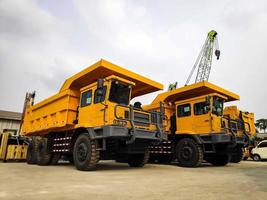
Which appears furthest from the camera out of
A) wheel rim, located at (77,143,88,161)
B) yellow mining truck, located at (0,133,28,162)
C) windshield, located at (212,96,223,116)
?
yellow mining truck, located at (0,133,28,162)

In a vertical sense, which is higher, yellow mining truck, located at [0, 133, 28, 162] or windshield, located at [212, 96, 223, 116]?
windshield, located at [212, 96, 223, 116]

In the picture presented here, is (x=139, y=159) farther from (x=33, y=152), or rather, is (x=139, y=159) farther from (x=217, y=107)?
(x=33, y=152)

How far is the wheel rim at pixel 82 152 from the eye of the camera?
6844 millimetres

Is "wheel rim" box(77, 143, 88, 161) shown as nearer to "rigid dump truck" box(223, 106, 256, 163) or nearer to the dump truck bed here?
the dump truck bed

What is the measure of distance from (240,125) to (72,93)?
7.31 meters

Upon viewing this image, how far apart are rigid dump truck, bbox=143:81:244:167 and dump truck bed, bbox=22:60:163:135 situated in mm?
1131

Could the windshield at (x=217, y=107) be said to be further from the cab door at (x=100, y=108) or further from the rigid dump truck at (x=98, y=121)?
the cab door at (x=100, y=108)

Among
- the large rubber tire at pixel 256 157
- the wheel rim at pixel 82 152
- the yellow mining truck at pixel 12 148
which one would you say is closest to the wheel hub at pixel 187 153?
the wheel rim at pixel 82 152

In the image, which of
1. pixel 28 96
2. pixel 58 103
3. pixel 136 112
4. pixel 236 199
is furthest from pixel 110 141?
pixel 28 96

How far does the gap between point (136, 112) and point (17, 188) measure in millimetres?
4000

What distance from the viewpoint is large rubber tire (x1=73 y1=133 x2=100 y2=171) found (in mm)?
6605

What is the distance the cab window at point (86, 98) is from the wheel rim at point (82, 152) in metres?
1.44

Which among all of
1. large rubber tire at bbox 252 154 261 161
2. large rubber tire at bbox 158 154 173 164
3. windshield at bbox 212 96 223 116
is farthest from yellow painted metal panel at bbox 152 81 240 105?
large rubber tire at bbox 252 154 261 161

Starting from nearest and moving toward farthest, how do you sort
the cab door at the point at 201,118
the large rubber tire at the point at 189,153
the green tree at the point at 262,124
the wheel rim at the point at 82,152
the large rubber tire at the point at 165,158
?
the wheel rim at the point at 82,152 < the large rubber tire at the point at 189,153 < the cab door at the point at 201,118 < the large rubber tire at the point at 165,158 < the green tree at the point at 262,124
